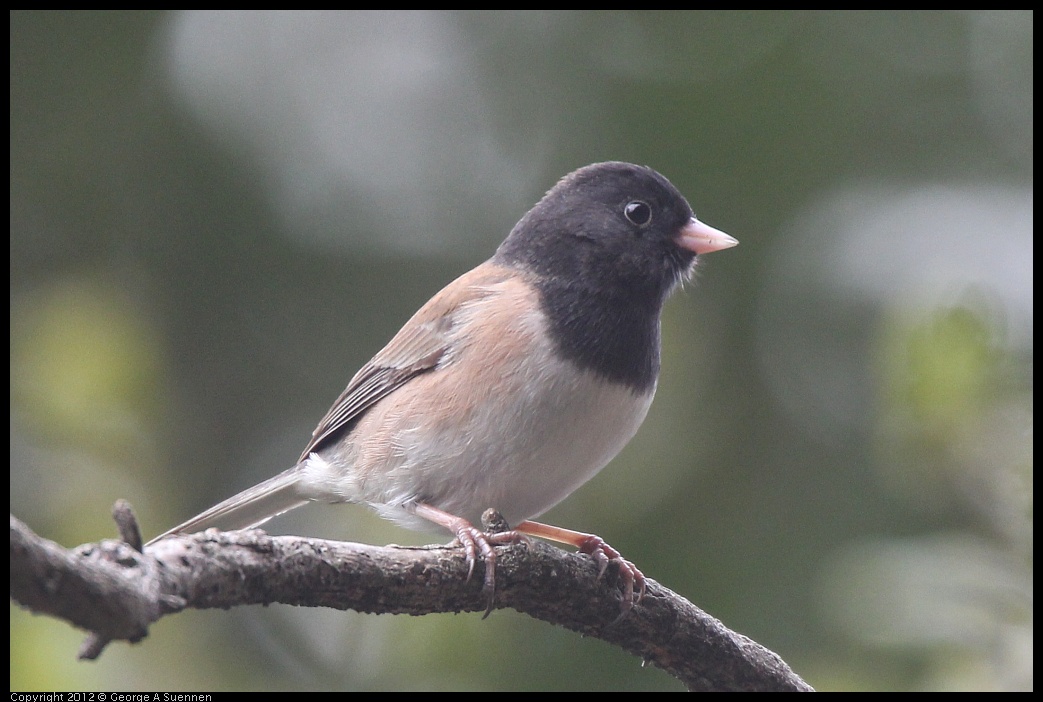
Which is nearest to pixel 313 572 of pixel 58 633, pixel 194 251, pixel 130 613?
pixel 130 613

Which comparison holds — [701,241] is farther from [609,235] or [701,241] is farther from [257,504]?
[257,504]

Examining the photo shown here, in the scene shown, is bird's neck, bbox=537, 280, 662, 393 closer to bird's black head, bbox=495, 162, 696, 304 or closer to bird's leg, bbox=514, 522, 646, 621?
bird's black head, bbox=495, 162, 696, 304

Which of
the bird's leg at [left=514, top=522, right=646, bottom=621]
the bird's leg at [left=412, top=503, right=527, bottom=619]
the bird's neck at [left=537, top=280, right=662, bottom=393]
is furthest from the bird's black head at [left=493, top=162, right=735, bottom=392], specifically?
the bird's leg at [left=412, top=503, right=527, bottom=619]

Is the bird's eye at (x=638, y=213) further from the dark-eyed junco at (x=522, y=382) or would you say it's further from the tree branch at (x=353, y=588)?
the tree branch at (x=353, y=588)

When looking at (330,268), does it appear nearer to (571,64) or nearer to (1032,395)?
(571,64)

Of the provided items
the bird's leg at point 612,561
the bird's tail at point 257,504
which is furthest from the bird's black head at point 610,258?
the bird's tail at point 257,504

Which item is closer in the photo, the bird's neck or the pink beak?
the bird's neck
